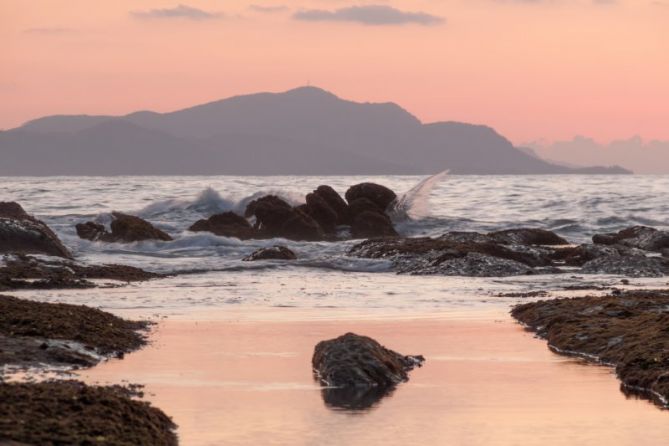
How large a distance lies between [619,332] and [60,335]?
7.57 m

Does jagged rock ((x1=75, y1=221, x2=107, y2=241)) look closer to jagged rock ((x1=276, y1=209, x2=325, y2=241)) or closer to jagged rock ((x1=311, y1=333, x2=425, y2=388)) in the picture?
jagged rock ((x1=276, y1=209, x2=325, y2=241))

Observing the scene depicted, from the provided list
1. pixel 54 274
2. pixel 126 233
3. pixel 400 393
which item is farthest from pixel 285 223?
pixel 400 393

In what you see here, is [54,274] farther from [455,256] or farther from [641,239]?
[641,239]

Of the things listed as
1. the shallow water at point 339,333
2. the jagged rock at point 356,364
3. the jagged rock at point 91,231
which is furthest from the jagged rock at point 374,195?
the jagged rock at point 356,364

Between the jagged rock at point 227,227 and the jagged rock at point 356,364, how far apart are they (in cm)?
3451

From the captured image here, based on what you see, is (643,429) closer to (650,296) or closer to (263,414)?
(263,414)

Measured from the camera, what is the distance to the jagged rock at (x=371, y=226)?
173ft

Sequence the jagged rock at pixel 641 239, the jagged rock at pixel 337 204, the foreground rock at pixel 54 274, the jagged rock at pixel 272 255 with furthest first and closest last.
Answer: the jagged rock at pixel 337 204
the jagged rock at pixel 641 239
the jagged rock at pixel 272 255
the foreground rock at pixel 54 274

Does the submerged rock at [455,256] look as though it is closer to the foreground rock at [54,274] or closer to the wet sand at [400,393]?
the foreground rock at [54,274]

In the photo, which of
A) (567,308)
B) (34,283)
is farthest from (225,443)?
(34,283)

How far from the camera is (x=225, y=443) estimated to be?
10.3m

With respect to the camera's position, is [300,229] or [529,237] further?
[300,229]

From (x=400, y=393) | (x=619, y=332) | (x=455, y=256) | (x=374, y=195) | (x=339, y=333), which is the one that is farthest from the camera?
(x=374, y=195)

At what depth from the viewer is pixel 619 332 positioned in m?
16.9
